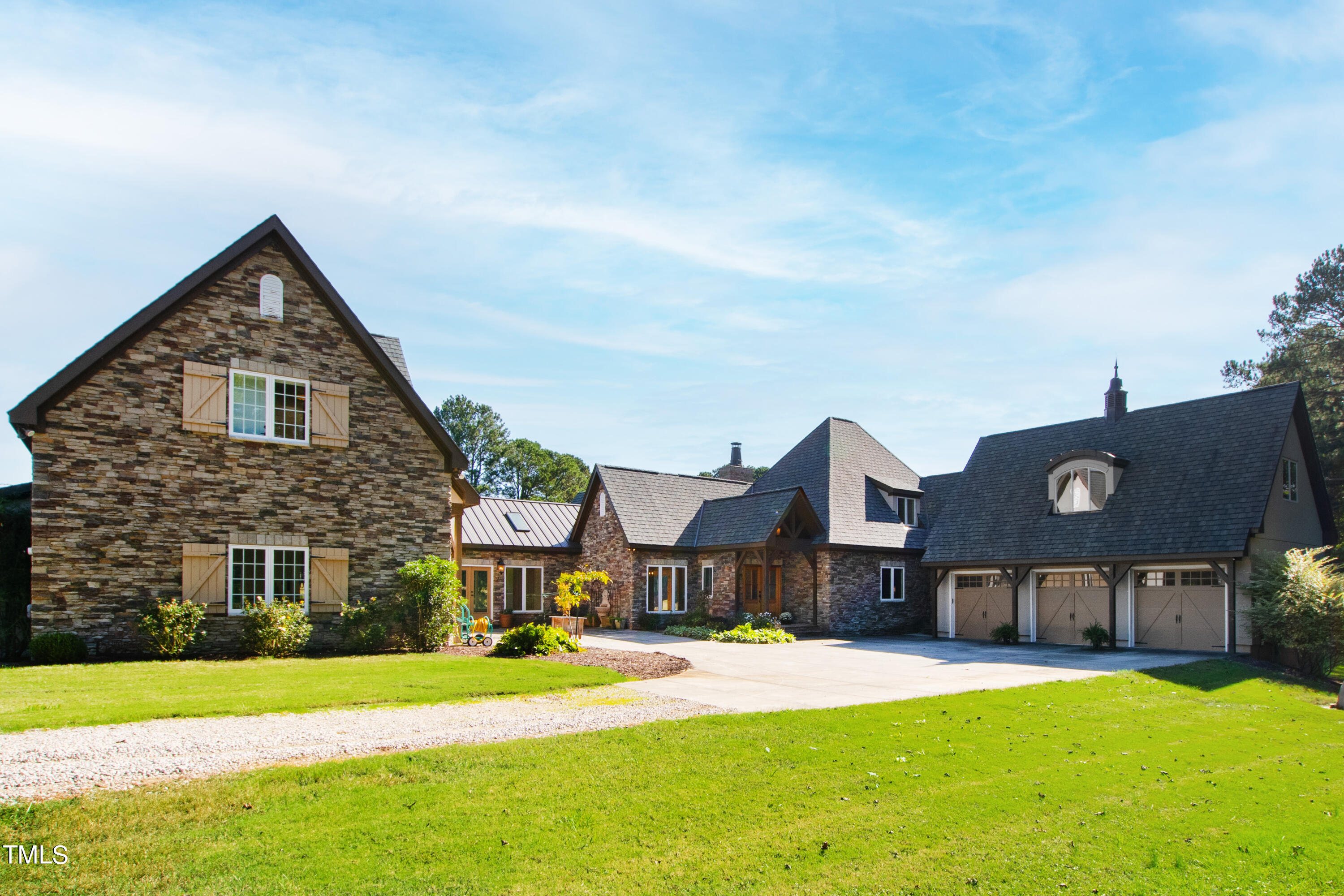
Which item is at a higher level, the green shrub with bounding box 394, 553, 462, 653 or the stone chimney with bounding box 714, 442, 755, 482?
the stone chimney with bounding box 714, 442, 755, 482

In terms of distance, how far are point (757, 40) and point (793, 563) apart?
18583mm

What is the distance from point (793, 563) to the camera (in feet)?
90.4

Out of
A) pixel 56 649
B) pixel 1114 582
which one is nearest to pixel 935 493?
pixel 1114 582

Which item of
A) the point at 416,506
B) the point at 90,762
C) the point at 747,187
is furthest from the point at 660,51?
the point at 416,506

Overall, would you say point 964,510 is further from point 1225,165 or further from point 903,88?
A: point 903,88

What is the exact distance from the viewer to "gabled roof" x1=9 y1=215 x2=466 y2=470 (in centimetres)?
1512

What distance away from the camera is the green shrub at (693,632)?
24.7 m

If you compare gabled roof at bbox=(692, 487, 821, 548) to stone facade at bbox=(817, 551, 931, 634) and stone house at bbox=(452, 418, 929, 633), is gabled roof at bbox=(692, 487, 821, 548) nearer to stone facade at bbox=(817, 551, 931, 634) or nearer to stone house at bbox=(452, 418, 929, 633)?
stone house at bbox=(452, 418, 929, 633)

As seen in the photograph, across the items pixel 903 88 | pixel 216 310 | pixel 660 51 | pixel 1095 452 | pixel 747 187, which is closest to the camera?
pixel 660 51

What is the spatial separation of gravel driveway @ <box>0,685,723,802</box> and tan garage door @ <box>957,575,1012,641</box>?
55.4ft

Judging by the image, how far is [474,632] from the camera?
2202 centimetres

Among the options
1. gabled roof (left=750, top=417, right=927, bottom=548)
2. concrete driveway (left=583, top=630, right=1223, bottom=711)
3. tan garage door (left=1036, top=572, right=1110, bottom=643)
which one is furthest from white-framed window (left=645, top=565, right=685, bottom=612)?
tan garage door (left=1036, top=572, right=1110, bottom=643)

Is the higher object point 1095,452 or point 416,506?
point 1095,452

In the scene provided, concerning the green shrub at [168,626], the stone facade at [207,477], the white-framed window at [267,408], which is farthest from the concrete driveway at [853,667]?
the green shrub at [168,626]
